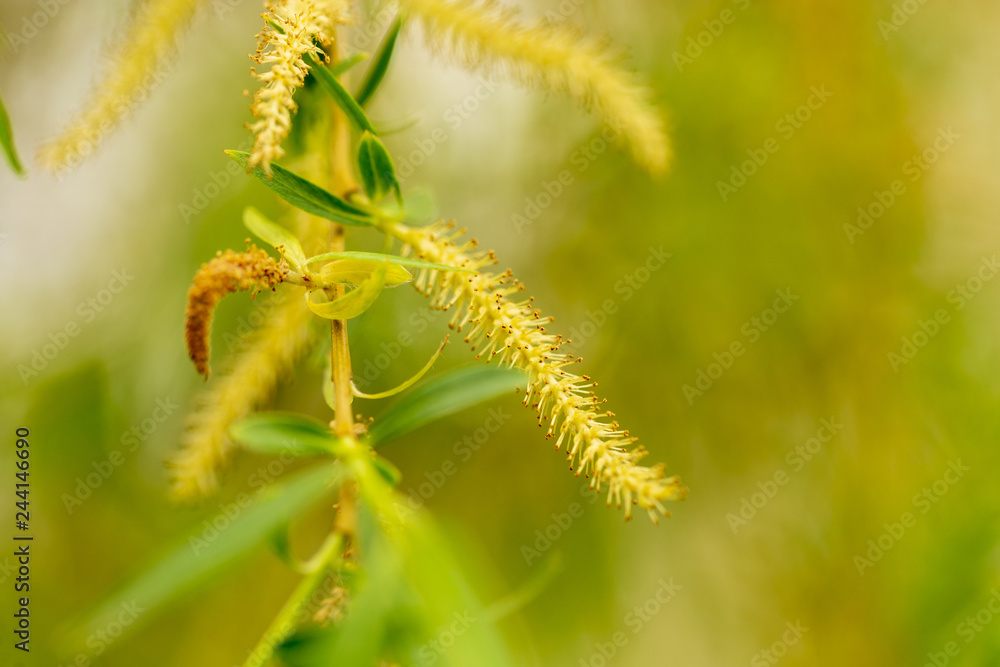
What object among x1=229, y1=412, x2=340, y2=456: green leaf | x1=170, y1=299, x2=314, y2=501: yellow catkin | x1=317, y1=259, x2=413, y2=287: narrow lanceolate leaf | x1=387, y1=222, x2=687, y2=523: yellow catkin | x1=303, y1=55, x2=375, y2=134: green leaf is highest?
x1=303, y1=55, x2=375, y2=134: green leaf

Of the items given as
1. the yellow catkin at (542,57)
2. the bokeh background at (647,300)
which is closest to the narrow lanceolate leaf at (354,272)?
the yellow catkin at (542,57)

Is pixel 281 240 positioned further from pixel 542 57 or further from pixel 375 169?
pixel 542 57

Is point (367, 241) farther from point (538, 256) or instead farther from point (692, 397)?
point (692, 397)

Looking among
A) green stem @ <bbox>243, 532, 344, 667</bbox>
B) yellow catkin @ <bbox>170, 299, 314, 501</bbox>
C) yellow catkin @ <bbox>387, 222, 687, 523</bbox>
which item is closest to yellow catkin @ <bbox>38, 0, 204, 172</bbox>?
yellow catkin @ <bbox>170, 299, 314, 501</bbox>

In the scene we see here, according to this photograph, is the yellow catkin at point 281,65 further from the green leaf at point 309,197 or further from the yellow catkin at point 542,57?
the yellow catkin at point 542,57

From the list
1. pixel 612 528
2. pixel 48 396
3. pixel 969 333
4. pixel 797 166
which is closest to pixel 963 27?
pixel 797 166

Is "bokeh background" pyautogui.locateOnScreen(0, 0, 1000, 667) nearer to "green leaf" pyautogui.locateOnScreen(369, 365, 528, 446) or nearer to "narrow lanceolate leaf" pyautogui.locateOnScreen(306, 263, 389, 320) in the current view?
"green leaf" pyautogui.locateOnScreen(369, 365, 528, 446)
